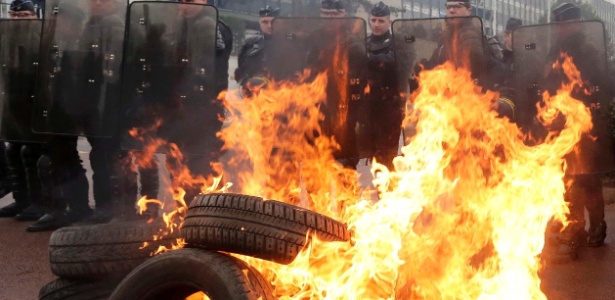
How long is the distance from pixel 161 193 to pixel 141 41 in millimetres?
3801

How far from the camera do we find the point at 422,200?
490 centimetres

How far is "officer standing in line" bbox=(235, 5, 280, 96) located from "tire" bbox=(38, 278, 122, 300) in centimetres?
260

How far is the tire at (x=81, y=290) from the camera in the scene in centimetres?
465

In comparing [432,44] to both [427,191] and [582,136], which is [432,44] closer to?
[582,136]

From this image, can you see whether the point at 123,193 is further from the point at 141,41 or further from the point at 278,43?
the point at 278,43

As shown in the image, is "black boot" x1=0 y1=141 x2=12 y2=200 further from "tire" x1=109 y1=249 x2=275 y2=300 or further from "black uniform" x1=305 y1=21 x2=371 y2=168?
"tire" x1=109 y1=249 x2=275 y2=300

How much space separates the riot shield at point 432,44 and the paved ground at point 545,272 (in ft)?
6.02

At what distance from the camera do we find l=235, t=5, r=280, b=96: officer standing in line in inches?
273

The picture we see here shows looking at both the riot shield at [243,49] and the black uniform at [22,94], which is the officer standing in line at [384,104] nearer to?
the riot shield at [243,49]

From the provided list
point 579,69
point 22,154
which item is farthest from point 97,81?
point 579,69

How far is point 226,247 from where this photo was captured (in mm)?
4000

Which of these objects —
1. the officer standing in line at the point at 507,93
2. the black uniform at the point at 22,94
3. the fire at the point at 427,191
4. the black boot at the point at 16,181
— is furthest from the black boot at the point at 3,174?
the officer standing in line at the point at 507,93

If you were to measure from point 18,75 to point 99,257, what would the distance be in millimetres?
4201

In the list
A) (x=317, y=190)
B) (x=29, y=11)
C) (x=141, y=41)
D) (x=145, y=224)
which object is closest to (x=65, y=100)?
(x=141, y=41)
